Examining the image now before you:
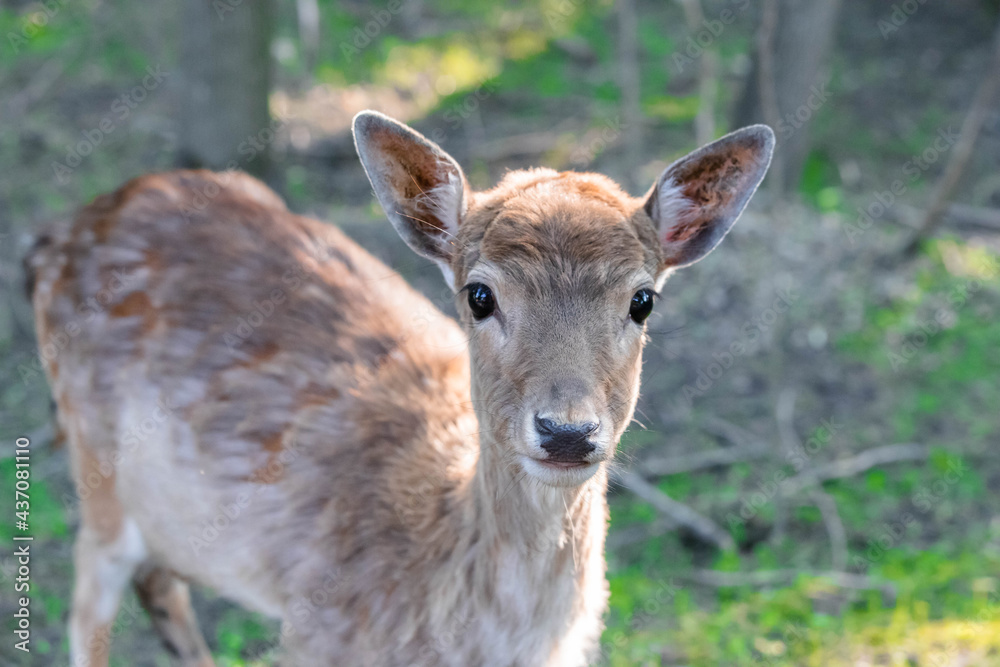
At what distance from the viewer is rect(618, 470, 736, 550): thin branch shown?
5.27 meters

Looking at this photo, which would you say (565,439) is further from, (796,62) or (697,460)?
(796,62)

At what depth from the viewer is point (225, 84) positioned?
6.35 metres

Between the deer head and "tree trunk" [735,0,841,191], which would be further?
"tree trunk" [735,0,841,191]

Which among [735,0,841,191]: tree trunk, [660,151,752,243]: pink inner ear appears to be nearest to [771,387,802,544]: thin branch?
[735,0,841,191]: tree trunk

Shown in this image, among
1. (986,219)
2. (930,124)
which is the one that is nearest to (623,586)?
(986,219)

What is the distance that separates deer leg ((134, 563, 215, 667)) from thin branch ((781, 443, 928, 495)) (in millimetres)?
3421

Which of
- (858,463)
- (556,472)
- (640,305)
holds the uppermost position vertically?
(640,305)

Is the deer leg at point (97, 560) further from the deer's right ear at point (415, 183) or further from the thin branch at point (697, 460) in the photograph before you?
the thin branch at point (697, 460)

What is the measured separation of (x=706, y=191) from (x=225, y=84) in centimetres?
424

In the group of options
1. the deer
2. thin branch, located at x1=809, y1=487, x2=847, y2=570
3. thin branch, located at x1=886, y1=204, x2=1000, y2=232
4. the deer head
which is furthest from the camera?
thin branch, located at x1=886, y1=204, x2=1000, y2=232

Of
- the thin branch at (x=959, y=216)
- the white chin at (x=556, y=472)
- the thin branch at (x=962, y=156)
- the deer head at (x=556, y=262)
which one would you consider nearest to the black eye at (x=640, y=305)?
the deer head at (x=556, y=262)

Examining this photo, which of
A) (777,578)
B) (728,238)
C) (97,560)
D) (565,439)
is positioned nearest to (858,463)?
(777,578)

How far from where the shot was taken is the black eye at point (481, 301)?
289cm

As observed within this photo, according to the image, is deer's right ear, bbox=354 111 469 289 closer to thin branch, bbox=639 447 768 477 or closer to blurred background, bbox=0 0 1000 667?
blurred background, bbox=0 0 1000 667
